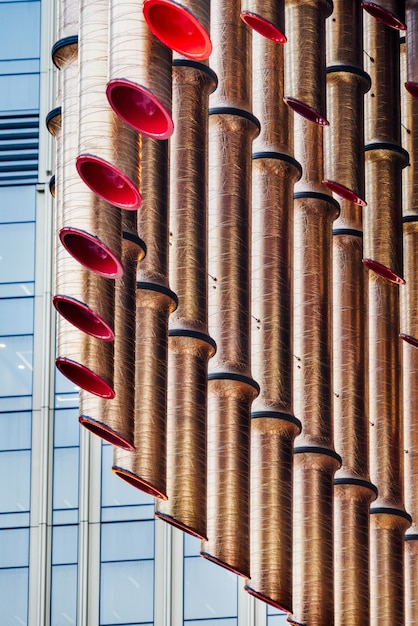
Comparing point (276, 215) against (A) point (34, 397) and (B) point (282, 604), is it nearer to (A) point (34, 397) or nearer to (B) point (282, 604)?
(B) point (282, 604)

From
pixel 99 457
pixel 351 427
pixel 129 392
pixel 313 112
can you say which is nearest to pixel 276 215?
pixel 313 112

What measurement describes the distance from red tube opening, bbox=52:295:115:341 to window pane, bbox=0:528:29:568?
23.8 feet

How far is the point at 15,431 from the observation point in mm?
16766

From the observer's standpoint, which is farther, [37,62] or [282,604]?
[37,62]

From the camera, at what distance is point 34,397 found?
1684 centimetres

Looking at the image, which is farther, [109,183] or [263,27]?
[263,27]

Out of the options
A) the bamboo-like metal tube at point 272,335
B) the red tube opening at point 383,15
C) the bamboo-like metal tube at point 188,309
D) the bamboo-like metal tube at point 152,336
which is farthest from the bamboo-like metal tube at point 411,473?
the bamboo-like metal tube at point 152,336

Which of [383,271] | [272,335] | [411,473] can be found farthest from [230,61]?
[411,473]

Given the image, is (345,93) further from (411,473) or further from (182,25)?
(182,25)

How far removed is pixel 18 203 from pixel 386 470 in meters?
6.08

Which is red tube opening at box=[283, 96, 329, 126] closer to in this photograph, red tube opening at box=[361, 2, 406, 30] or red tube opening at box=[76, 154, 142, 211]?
red tube opening at box=[361, 2, 406, 30]

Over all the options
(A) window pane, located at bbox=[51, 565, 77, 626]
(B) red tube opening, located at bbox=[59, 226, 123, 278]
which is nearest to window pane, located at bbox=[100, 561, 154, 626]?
(A) window pane, located at bbox=[51, 565, 77, 626]

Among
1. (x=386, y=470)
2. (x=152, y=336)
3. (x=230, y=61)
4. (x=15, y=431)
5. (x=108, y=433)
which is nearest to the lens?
(x=108, y=433)

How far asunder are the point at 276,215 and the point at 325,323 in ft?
2.94
